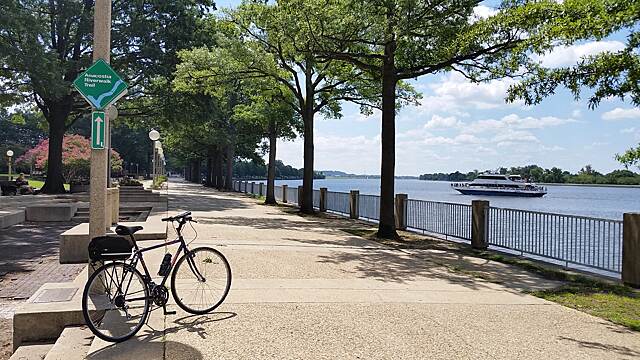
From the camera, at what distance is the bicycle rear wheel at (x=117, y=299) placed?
5184mm

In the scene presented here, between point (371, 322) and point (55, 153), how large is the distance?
2982cm

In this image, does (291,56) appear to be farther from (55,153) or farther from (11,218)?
(55,153)

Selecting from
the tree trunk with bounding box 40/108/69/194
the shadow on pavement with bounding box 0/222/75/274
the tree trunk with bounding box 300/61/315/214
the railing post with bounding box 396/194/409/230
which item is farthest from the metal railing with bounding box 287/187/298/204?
the shadow on pavement with bounding box 0/222/75/274

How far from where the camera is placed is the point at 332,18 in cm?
1500

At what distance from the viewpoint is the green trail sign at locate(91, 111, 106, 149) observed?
5988mm

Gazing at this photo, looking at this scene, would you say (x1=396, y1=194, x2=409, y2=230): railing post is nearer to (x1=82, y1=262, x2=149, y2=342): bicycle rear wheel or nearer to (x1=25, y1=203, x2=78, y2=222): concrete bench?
(x1=25, y1=203, x2=78, y2=222): concrete bench

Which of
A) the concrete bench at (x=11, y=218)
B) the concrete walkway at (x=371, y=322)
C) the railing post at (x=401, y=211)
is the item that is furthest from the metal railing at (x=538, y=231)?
the concrete bench at (x=11, y=218)

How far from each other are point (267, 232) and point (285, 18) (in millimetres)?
6469

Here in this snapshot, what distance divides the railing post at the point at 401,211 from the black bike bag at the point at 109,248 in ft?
42.8

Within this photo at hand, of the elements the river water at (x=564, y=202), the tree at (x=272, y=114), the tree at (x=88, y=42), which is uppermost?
the tree at (x=88, y=42)

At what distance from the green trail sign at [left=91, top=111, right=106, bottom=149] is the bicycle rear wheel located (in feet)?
4.95

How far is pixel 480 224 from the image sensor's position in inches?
523

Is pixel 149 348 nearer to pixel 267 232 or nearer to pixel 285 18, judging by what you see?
pixel 267 232

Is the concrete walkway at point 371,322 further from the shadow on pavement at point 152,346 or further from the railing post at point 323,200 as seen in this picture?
the railing post at point 323,200
